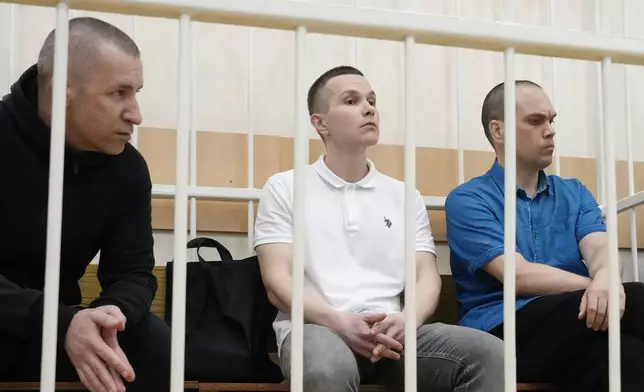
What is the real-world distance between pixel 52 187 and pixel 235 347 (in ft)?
2.46

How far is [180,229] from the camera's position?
46.0 inches

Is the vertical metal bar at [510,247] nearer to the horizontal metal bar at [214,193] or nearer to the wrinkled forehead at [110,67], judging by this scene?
the wrinkled forehead at [110,67]

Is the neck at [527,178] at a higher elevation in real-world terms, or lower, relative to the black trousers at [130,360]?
higher

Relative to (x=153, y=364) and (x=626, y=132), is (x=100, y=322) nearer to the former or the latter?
(x=153, y=364)

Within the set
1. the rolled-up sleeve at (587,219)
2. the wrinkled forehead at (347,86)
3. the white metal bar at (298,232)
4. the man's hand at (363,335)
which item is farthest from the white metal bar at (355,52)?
the white metal bar at (298,232)

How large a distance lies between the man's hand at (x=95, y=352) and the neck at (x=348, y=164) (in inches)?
36.5

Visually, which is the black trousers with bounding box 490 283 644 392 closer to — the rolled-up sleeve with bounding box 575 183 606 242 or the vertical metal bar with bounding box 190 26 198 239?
the rolled-up sleeve with bounding box 575 183 606 242

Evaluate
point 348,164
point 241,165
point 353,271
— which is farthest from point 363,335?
point 241,165

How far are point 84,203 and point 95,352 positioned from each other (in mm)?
395

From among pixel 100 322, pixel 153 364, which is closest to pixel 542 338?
pixel 153 364

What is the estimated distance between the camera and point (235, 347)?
5.86 feet

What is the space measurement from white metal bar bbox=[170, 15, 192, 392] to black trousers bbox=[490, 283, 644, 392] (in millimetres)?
831

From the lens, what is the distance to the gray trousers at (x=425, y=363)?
1.60 metres

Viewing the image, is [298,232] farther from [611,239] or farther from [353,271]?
[353,271]
